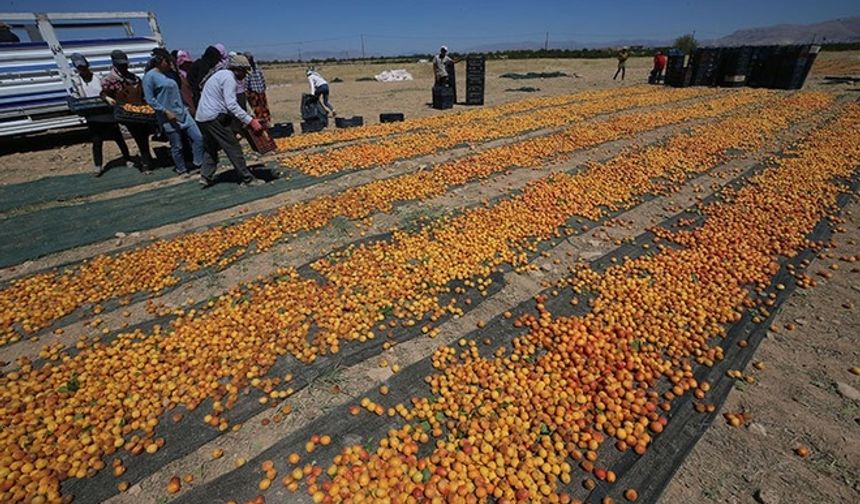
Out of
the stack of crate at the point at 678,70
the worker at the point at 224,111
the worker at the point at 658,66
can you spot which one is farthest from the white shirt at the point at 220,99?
the worker at the point at 658,66

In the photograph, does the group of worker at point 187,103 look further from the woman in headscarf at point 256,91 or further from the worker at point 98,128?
the woman in headscarf at point 256,91

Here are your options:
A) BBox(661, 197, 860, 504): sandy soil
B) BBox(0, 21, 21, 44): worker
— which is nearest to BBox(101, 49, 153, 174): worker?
BBox(0, 21, 21, 44): worker

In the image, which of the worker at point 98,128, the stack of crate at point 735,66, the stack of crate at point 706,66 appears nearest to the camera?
the worker at point 98,128

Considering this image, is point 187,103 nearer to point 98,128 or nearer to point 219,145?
point 98,128

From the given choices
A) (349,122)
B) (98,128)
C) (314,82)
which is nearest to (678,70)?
(349,122)

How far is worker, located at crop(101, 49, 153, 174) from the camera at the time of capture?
8.42 meters

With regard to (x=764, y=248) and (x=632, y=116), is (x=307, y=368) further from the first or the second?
(x=632, y=116)

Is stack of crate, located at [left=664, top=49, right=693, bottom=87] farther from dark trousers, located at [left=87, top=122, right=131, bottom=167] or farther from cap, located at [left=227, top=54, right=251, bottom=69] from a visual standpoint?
dark trousers, located at [left=87, top=122, right=131, bottom=167]

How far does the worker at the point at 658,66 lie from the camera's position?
23.9 m

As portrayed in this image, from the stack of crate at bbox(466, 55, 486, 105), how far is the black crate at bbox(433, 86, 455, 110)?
1.00 metres

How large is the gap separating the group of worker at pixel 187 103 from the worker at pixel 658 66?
24434 millimetres

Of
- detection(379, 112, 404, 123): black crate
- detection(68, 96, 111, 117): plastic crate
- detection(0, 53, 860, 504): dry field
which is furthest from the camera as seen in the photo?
detection(379, 112, 404, 123): black crate

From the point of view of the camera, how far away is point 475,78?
17.7m

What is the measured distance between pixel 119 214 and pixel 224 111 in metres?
2.57
